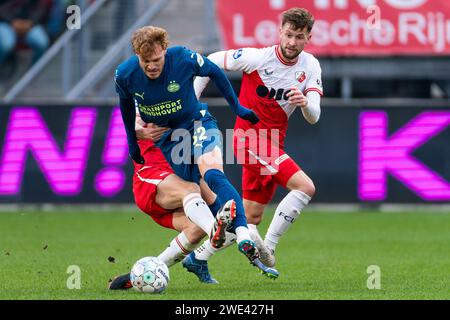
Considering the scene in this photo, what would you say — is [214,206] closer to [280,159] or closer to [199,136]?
[199,136]

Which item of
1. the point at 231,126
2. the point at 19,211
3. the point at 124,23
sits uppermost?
the point at 124,23

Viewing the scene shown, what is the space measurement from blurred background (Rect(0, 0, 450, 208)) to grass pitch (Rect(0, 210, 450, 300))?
47 cm

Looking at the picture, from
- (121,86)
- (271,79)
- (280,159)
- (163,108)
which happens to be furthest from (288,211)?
(121,86)

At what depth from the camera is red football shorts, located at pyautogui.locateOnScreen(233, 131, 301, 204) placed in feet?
31.9

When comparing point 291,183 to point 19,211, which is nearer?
point 291,183

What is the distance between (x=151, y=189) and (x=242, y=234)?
3.67 ft

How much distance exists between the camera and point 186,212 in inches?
336

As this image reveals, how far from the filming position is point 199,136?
8.59 m

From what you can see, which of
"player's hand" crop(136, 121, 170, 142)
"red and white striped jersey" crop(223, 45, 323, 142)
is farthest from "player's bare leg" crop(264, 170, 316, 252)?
"player's hand" crop(136, 121, 170, 142)

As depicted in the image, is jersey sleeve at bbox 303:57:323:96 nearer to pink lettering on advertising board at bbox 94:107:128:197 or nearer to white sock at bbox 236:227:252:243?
white sock at bbox 236:227:252:243

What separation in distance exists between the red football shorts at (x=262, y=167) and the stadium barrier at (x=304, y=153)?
663 cm

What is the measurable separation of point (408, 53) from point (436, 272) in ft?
28.7
